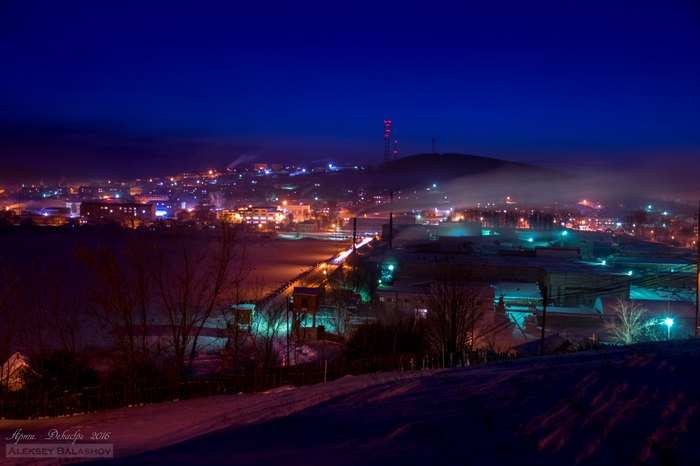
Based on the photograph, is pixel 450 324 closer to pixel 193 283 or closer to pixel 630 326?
pixel 630 326

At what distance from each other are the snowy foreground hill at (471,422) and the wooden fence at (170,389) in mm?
760

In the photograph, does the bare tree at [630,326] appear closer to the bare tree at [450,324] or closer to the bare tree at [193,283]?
the bare tree at [450,324]

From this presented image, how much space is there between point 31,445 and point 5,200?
2710 inches

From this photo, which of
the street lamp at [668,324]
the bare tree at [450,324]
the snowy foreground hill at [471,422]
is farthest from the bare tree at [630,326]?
the snowy foreground hill at [471,422]

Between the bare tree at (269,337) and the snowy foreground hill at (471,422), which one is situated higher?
the snowy foreground hill at (471,422)

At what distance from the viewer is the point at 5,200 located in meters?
60.2

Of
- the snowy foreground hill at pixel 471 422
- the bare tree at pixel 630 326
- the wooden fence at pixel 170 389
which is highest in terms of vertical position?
the snowy foreground hill at pixel 471 422

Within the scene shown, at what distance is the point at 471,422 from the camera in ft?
10.4

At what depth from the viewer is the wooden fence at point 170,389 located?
553 cm

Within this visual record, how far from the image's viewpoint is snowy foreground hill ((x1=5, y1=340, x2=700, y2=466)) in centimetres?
268

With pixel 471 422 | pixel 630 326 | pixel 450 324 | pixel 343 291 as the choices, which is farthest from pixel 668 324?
pixel 471 422

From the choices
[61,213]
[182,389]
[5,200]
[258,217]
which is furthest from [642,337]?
[5,200]

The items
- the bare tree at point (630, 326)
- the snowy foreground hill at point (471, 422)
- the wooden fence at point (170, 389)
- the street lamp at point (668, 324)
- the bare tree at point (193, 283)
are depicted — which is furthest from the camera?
the street lamp at point (668, 324)

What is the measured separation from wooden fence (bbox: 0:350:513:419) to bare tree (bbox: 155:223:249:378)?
684mm
